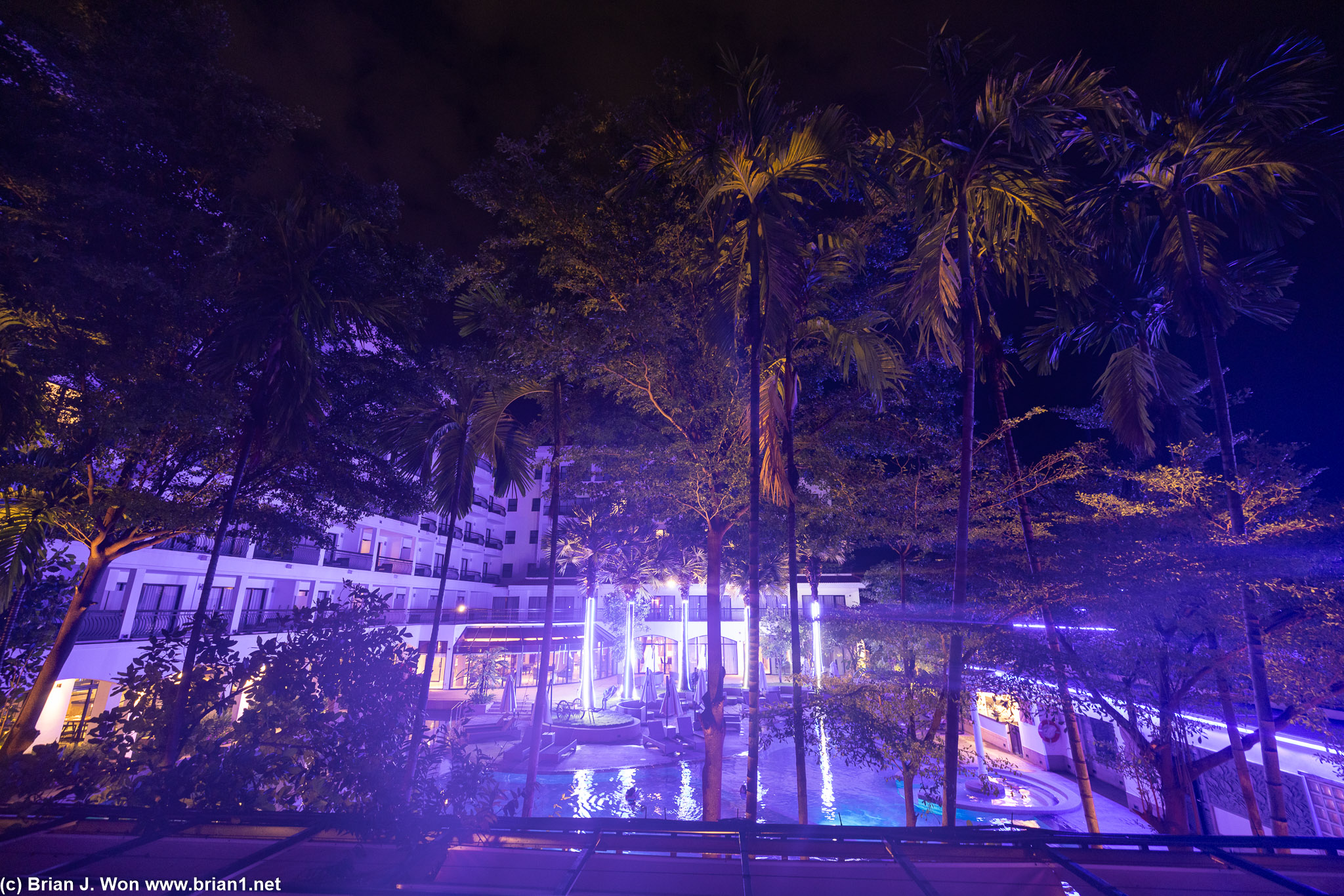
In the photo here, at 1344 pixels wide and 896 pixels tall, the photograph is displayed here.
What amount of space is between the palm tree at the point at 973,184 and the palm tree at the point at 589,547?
8.29 metres

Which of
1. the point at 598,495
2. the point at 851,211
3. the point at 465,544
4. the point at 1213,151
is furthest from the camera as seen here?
the point at 465,544

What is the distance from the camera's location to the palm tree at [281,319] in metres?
6.43

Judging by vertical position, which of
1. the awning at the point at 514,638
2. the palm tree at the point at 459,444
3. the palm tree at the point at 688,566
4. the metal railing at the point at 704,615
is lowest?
the awning at the point at 514,638

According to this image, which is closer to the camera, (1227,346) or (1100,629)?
(1100,629)

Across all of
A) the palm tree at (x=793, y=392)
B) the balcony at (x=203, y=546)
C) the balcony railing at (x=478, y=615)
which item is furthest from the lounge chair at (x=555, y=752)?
the balcony at (x=203, y=546)

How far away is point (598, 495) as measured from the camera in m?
10.8

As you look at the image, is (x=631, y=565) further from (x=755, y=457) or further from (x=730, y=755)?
(x=755, y=457)

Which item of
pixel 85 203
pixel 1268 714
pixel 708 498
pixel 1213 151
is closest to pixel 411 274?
pixel 85 203

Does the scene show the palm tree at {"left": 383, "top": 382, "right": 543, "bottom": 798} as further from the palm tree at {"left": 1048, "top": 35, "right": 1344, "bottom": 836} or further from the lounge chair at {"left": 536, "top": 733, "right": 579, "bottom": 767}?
the palm tree at {"left": 1048, "top": 35, "right": 1344, "bottom": 836}

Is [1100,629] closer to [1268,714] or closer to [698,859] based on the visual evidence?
[1268,714]

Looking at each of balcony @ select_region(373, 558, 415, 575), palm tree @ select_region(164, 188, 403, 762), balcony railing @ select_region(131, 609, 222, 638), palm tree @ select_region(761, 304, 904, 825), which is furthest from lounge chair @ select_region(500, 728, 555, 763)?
balcony @ select_region(373, 558, 415, 575)

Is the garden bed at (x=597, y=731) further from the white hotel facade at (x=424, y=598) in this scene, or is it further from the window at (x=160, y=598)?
the window at (x=160, y=598)

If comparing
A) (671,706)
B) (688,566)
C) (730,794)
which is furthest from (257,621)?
(730,794)

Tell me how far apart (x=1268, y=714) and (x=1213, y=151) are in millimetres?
6779
